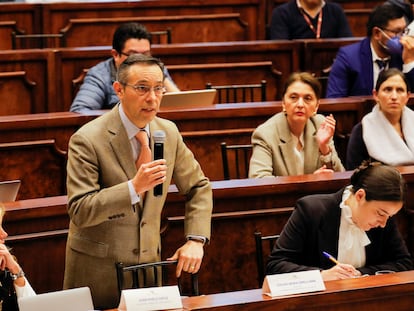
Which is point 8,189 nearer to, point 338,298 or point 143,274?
point 143,274

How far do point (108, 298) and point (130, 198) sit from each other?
0.33 metres

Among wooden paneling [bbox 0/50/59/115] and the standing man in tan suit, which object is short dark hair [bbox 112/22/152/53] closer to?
wooden paneling [bbox 0/50/59/115]

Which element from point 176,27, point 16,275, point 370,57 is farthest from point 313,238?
point 176,27

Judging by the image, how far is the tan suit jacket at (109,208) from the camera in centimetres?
224

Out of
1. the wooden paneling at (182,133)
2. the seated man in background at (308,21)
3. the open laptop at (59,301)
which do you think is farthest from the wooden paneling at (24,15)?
the open laptop at (59,301)

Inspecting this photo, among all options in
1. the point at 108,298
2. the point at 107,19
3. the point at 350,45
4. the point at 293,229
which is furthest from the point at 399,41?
the point at 108,298

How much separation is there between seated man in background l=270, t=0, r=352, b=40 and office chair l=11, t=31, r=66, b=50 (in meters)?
1.07

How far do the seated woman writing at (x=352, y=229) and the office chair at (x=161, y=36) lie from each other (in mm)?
2423

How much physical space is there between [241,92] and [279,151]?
42.9 inches

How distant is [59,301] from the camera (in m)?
2.05

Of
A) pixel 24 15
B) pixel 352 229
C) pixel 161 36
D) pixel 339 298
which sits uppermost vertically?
pixel 24 15

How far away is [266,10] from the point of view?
198 inches

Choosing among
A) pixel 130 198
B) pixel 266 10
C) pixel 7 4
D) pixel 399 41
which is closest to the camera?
pixel 130 198

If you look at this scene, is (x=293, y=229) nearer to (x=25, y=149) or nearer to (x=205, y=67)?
(x=25, y=149)
